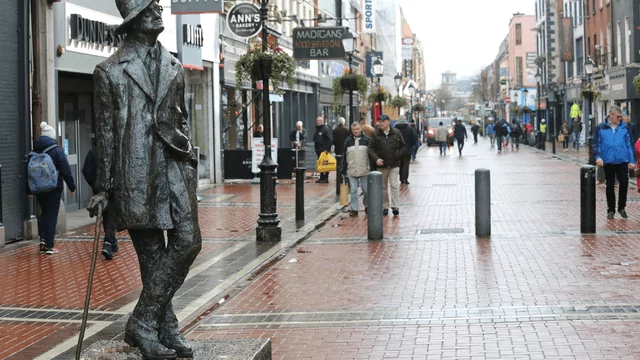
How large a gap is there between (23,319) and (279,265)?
391 cm

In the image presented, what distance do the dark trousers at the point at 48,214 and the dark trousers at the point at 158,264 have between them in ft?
25.6

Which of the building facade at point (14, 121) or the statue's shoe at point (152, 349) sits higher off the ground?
the building facade at point (14, 121)

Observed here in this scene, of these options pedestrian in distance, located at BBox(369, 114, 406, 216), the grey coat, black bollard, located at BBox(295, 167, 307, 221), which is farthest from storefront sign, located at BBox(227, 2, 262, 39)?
the grey coat

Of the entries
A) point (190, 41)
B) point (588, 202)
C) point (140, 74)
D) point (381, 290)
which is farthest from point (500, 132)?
point (140, 74)

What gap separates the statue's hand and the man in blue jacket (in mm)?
11713

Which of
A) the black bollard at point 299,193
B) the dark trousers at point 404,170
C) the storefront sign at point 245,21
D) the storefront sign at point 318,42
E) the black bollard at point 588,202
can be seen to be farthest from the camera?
the dark trousers at point 404,170

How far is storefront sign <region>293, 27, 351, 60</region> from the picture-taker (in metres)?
22.2

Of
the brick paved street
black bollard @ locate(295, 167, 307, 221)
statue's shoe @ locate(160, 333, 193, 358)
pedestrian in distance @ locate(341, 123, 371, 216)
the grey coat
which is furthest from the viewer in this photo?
pedestrian in distance @ locate(341, 123, 371, 216)

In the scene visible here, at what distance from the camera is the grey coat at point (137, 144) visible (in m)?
6.19

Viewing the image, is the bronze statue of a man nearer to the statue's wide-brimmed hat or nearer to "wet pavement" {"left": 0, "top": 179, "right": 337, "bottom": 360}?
the statue's wide-brimmed hat

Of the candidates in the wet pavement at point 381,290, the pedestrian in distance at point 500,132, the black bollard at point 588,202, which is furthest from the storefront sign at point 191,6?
the pedestrian in distance at point 500,132

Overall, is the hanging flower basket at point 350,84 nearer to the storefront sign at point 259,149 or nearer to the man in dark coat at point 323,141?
the man in dark coat at point 323,141

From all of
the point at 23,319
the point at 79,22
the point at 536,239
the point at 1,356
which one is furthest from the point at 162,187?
the point at 79,22

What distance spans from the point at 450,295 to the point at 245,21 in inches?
678
